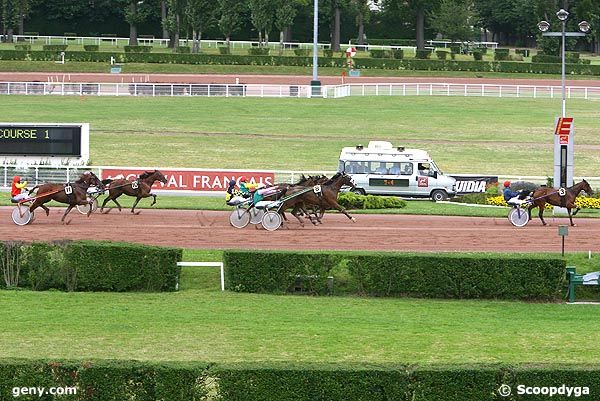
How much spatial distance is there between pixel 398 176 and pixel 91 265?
15850 millimetres

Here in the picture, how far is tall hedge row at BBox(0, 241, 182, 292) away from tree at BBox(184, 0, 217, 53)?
61.1 meters

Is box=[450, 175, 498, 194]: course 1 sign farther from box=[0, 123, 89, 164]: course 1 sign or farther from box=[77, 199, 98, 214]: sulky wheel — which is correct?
box=[77, 199, 98, 214]: sulky wheel

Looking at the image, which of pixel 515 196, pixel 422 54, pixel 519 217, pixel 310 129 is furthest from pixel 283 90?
pixel 519 217

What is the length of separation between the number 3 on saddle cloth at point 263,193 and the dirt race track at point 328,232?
28.5 inches

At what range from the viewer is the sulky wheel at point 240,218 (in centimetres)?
2797

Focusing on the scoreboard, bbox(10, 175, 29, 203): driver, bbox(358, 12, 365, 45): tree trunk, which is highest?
bbox(358, 12, 365, 45): tree trunk

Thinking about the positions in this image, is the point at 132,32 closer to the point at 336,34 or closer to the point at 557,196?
the point at 336,34

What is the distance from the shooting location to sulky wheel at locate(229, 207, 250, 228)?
91.8 ft

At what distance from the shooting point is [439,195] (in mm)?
35281

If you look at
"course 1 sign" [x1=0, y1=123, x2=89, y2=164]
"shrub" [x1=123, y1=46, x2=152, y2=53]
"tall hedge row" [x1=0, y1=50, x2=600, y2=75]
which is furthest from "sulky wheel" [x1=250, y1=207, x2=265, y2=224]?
"shrub" [x1=123, y1=46, x2=152, y2=53]

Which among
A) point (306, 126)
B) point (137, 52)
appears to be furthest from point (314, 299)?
point (137, 52)
